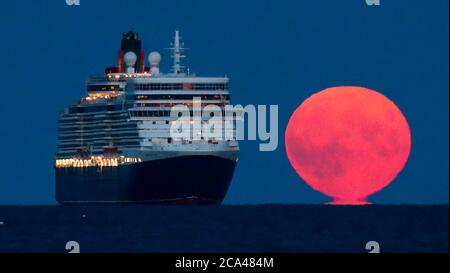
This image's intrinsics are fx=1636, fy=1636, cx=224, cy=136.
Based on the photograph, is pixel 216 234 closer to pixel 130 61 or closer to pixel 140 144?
pixel 140 144

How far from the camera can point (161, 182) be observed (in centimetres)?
11812

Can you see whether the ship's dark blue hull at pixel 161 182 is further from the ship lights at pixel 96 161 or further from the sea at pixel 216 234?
the sea at pixel 216 234

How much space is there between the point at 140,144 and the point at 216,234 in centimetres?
4920

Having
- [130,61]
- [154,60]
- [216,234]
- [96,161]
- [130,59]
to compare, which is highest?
[130,59]

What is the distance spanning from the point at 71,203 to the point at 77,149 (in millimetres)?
5169

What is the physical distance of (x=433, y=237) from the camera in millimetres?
72562

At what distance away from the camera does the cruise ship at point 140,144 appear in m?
118

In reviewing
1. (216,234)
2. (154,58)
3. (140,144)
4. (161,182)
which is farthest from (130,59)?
(216,234)

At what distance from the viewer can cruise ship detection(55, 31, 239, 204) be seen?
118 meters

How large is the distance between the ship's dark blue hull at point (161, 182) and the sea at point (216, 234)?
333 inches

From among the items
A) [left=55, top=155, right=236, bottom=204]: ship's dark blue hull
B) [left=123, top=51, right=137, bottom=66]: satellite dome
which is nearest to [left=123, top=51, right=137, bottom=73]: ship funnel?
[left=123, top=51, right=137, bottom=66]: satellite dome
